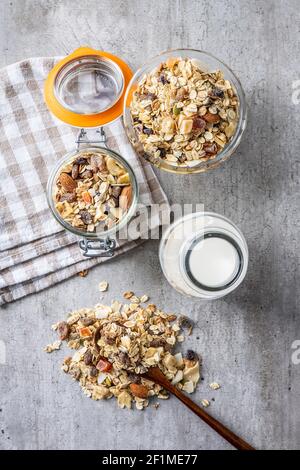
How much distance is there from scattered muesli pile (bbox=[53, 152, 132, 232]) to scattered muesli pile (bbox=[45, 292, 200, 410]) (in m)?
0.23

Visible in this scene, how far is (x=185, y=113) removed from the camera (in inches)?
39.6

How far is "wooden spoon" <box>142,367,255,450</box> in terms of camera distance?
44.5 inches

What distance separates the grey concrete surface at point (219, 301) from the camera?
1.18 meters

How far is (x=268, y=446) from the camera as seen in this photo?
118 cm

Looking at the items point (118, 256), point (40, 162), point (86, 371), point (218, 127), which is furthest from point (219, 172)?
point (86, 371)

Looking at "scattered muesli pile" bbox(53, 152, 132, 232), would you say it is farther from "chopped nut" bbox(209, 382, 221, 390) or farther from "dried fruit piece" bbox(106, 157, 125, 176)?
"chopped nut" bbox(209, 382, 221, 390)

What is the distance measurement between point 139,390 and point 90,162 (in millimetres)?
497

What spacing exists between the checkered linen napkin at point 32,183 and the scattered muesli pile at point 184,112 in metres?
0.14

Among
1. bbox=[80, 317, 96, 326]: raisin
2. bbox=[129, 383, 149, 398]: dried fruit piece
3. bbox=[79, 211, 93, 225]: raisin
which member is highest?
bbox=[79, 211, 93, 225]: raisin

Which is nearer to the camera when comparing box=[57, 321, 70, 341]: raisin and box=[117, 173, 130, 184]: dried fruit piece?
box=[117, 173, 130, 184]: dried fruit piece

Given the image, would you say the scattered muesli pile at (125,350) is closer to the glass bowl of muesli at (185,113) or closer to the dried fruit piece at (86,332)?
the dried fruit piece at (86,332)

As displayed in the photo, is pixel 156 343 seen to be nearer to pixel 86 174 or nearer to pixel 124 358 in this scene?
pixel 124 358

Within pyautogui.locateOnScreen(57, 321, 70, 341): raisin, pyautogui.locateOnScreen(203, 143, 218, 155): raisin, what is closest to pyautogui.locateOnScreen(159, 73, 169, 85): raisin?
pyautogui.locateOnScreen(203, 143, 218, 155): raisin

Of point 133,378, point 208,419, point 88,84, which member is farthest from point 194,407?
point 88,84
